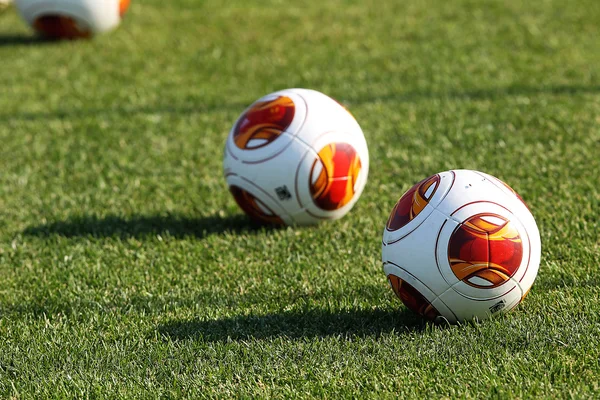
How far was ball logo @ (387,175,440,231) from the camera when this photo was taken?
404 cm

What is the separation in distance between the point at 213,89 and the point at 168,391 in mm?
4825

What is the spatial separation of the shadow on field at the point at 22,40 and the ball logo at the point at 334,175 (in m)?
5.75

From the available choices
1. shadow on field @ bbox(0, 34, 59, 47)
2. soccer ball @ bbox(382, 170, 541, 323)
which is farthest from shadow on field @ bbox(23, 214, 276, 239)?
shadow on field @ bbox(0, 34, 59, 47)

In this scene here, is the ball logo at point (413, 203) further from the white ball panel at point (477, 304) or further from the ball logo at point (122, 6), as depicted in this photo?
the ball logo at point (122, 6)

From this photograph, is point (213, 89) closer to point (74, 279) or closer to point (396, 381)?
point (74, 279)

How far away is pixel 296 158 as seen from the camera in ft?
16.6

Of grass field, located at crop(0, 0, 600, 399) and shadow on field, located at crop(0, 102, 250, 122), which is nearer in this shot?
grass field, located at crop(0, 0, 600, 399)

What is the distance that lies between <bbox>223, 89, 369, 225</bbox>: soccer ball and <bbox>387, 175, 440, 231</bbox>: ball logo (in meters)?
1.05

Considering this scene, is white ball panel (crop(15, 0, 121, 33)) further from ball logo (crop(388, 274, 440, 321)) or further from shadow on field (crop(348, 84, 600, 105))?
ball logo (crop(388, 274, 440, 321))

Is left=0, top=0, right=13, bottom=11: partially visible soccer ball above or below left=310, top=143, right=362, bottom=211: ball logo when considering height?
above

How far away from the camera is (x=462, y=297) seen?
3.95m

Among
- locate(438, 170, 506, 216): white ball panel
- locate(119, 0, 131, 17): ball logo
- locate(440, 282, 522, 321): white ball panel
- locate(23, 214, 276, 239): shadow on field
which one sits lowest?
locate(23, 214, 276, 239): shadow on field

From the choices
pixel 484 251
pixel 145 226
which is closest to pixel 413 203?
pixel 484 251

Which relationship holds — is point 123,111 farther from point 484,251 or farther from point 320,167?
point 484,251
